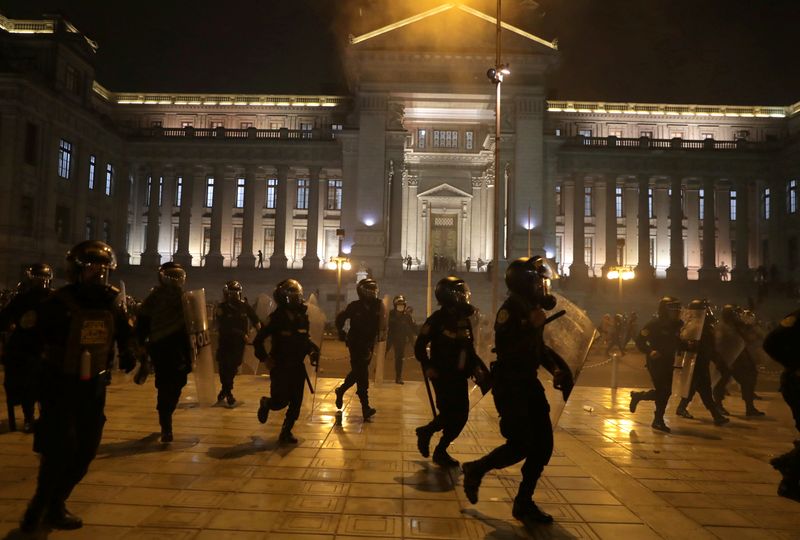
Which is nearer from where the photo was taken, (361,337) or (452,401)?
(452,401)

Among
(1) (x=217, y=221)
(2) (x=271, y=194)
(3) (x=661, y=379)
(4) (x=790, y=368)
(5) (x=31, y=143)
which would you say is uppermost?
(5) (x=31, y=143)

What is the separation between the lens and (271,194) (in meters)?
51.1

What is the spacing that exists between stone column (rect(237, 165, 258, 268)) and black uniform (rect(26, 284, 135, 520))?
141 ft

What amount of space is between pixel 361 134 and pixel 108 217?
2290 cm

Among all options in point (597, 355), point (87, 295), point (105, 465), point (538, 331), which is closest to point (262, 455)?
point (105, 465)

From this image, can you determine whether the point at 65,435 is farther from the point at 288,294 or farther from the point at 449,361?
the point at 288,294

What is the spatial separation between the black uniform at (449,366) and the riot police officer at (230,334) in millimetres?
4812

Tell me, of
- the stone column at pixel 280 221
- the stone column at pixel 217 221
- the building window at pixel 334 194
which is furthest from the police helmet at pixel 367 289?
the building window at pixel 334 194

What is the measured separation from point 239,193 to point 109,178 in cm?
1013

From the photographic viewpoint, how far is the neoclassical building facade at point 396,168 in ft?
130

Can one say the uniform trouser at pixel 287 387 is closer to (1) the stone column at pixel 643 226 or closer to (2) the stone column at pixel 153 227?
(1) the stone column at pixel 643 226

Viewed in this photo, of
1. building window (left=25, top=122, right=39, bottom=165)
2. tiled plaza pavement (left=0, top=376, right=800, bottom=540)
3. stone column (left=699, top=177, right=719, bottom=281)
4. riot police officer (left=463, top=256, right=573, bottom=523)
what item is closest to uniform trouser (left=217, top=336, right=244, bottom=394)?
tiled plaza pavement (left=0, top=376, right=800, bottom=540)

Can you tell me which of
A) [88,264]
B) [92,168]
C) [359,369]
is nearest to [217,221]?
[92,168]

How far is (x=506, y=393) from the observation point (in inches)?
203
